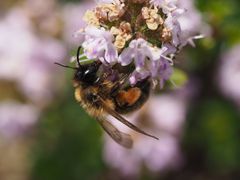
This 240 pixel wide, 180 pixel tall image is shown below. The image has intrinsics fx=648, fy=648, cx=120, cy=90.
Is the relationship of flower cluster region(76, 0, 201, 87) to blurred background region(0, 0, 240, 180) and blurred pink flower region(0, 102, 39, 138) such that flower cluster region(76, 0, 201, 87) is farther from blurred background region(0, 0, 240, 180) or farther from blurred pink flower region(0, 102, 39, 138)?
blurred pink flower region(0, 102, 39, 138)

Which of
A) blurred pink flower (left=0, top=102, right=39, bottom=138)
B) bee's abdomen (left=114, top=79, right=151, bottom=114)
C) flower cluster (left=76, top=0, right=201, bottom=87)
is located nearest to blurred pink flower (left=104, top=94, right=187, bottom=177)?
blurred pink flower (left=0, top=102, right=39, bottom=138)

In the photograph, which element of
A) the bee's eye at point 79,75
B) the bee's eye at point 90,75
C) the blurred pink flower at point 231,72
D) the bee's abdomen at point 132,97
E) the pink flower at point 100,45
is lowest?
the blurred pink flower at point 231,72

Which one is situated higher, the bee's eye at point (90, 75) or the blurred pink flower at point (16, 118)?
the bee's eye at point (90, 75)

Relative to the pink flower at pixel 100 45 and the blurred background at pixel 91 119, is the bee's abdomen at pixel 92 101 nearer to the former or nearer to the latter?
the pink flower at pixel 100 45

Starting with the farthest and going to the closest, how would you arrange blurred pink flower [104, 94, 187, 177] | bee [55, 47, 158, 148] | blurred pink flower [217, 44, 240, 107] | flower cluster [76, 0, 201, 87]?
blurred pink flower [217, 44, 240, 107]
blurred pink flower [104, 94, 187, 177]
bee [55, 47, 158, 148]
flower cluster [76, 0, 201, 87]

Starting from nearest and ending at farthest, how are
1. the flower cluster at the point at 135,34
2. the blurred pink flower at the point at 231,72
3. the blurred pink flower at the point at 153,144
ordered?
the flower cluster at the point at 135,34
the blurred pink flower at the point at 153,144
the blurred pink flower at the point at 231,72

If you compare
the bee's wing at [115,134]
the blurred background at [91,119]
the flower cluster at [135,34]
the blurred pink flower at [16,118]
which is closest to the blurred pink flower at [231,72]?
the blurred background at [91,119]

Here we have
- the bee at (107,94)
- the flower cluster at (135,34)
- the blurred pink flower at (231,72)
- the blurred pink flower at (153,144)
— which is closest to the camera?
the flower cluster at (135,34)

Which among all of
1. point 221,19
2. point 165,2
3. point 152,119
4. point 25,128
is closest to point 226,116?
point 152,119
